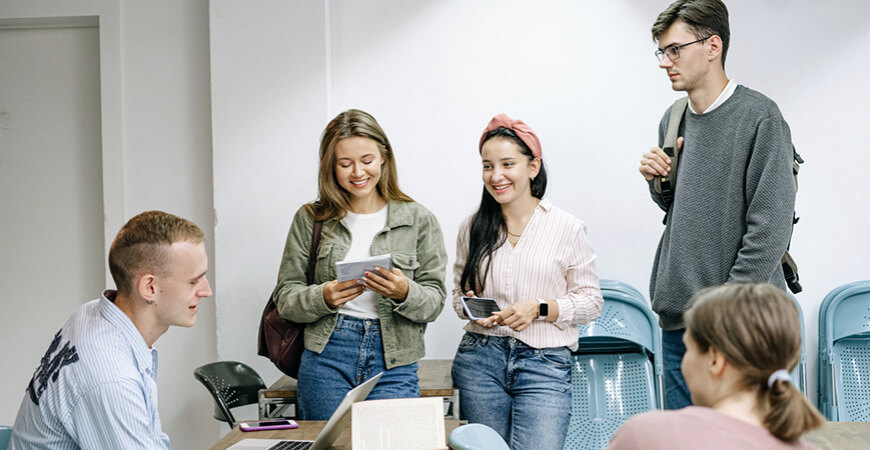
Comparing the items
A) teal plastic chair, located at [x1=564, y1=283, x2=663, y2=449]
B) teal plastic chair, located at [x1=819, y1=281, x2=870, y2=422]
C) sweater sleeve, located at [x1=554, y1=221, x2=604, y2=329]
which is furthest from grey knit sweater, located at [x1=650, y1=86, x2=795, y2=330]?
teal plastic chair, located at [x1=819, y1=281, x2=870, y2=422]

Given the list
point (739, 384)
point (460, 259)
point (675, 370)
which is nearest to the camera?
point (739, 384)

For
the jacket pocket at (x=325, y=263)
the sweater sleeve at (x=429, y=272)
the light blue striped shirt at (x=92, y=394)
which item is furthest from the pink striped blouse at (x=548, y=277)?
the light blue striped shirt at (x=92, y=394)

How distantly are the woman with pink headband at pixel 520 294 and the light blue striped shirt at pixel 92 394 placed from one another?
4.66 feet

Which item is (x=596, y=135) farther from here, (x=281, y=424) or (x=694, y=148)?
(x=281, y=424)

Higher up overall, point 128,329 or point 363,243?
point 363,243

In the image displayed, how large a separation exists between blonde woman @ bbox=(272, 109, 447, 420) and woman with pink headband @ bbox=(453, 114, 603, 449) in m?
0.20

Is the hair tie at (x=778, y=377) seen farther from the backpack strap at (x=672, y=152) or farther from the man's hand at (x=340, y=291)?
the man's hand at (x=340, y=291)

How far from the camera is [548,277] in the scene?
3184 mm

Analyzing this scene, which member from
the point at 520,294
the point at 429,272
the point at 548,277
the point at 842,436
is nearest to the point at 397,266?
the point at 429,272

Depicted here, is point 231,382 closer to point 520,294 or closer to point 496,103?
point 520,294

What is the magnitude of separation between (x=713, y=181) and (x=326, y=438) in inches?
63.9

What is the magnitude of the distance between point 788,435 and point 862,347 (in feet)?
10.2

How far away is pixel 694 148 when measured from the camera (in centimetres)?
292

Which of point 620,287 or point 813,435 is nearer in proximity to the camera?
point 813,435
